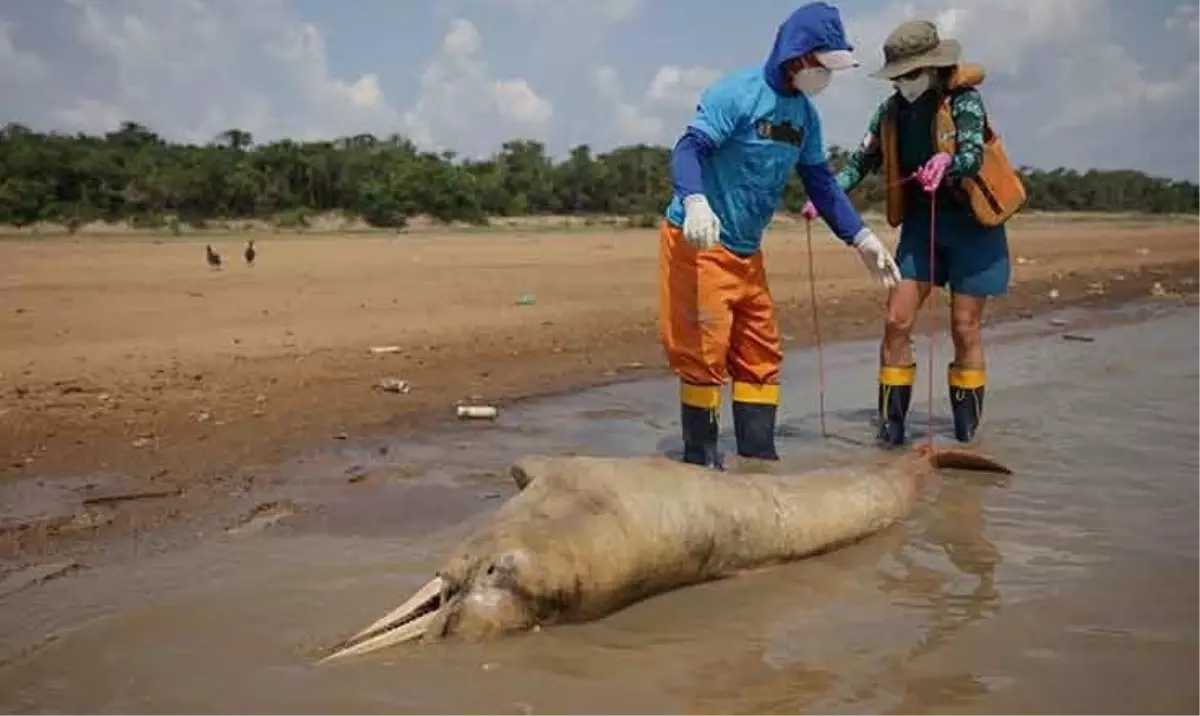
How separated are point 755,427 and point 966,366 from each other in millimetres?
1406

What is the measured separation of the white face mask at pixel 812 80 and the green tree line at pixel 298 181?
78.5ft

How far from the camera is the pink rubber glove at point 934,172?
553cm

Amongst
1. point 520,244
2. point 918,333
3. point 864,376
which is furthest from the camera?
point 520,244

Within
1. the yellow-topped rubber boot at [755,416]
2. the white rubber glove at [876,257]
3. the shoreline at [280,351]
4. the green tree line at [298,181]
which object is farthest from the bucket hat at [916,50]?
the green tree line at [298,181]

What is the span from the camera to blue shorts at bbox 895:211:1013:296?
5910 millimetres

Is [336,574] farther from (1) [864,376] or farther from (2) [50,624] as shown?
(1) [864,376]

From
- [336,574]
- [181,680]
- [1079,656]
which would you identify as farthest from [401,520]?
[1079,656]

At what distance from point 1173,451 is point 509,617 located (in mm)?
4125

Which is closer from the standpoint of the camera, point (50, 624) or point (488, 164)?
point (50, 624)

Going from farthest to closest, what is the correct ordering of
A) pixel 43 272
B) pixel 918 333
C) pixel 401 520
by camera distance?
1. pixel 43 272
2. pixel 918 333
3. pixel 401 520

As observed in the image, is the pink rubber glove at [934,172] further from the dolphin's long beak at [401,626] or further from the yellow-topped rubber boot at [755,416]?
the dolphin's long beak at [401,626]

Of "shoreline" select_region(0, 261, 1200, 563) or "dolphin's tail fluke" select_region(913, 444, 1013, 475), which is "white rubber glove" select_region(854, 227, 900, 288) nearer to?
"dolphin's tail fluke" select_region(913, 444, 1013, 475)

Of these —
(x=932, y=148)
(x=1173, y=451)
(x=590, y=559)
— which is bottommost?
(x=1173, y=451)

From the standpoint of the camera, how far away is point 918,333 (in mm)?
10977
